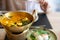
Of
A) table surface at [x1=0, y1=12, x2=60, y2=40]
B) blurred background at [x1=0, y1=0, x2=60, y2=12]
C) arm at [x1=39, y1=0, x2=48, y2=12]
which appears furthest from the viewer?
blurred background at [x1=0, y1=0, x2=60, y2=12]

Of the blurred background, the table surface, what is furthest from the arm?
the blurred background

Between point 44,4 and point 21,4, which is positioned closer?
point 44,4

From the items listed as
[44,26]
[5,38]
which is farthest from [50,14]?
[5,38]

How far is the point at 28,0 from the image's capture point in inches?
46.4

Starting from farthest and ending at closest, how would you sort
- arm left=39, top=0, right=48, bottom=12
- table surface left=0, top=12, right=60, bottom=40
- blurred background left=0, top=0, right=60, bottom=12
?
blurred background left=0, top=0, right=60, bottom=12
arm left=39, top=0, right=48, bottom=12
table surface left=0, top=12, right=60, bottom=40

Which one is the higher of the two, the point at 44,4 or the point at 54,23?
the point at 44,4

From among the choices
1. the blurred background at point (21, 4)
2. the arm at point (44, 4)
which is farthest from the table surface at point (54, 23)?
the blurred background at point (21, 4)

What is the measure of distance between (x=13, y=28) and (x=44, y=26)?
0.27 meters

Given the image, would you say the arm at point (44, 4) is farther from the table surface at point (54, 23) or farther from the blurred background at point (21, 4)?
the blurred background at point (21, 4)

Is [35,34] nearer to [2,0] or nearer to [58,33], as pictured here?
[58,33]

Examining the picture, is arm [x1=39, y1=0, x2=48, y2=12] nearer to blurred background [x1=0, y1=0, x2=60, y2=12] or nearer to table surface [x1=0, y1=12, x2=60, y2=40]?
table surface [x1=0, y1=12, x2=60, y2=40]

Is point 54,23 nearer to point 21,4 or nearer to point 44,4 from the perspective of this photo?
point 44,4

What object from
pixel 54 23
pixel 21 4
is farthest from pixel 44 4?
pixel 21 4

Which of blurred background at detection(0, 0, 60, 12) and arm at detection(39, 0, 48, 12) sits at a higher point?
arm at detection(39, 0, 48, 12)
